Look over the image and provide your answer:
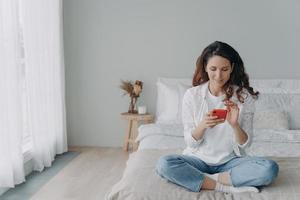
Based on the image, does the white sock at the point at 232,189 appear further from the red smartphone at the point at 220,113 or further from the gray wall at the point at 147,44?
the gray wall at the point at 147,44

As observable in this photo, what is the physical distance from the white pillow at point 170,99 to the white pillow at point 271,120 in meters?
0.74

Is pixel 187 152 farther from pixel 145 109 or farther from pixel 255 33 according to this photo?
pixel 255 33

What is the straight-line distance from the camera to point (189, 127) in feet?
7.22

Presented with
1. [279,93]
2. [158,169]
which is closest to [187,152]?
[158,169]

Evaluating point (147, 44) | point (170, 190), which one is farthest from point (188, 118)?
point (147, 44)

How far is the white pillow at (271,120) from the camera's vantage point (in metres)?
3.34

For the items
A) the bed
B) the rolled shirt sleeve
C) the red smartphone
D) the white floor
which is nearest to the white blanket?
the bed

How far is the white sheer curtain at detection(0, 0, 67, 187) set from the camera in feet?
9.66

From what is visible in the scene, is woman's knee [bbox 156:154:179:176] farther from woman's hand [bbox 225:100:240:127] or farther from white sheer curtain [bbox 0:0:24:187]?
white sheer curtain [bbox 0:0:24:187]

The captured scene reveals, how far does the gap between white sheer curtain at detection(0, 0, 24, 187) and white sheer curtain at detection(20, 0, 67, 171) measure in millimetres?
371

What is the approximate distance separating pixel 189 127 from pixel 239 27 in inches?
Result: 89.4

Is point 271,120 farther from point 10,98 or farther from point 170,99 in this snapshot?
point 10,98

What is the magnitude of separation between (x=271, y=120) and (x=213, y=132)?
1387 mm

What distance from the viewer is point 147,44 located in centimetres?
426
